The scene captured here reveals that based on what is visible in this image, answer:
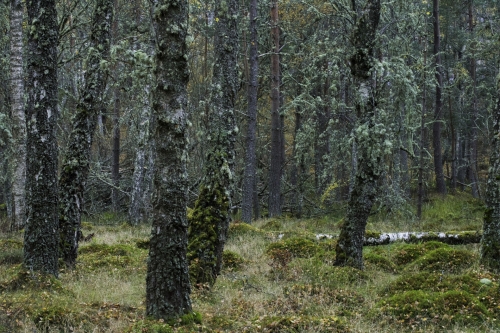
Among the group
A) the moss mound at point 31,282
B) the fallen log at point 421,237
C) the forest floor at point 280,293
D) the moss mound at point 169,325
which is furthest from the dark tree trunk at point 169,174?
the fallen log at point 421,237

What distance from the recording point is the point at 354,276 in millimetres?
7902

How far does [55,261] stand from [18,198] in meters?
6.35

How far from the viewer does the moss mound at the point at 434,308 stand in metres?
5.83

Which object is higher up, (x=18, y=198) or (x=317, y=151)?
(x=317, y=151)

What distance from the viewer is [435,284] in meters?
7.07

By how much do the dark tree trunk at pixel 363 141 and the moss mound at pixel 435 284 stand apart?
116 centimetres

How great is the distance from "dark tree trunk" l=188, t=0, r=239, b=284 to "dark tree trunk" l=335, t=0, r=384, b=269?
6.99 ft

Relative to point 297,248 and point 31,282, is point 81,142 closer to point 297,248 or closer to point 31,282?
point 31,282

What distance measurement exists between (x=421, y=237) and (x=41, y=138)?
8.94 metres

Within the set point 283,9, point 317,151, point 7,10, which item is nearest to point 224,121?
point 7,10

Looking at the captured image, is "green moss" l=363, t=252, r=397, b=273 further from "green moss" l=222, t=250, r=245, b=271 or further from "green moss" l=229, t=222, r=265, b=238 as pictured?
"green moss" l=229, t=222, r=265, b=238

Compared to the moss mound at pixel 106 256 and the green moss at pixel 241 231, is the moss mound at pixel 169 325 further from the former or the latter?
the green moss at pixel 241 231

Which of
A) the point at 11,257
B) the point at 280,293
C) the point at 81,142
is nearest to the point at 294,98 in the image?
the point at 81,142

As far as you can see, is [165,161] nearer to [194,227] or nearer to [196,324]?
[196,324]
